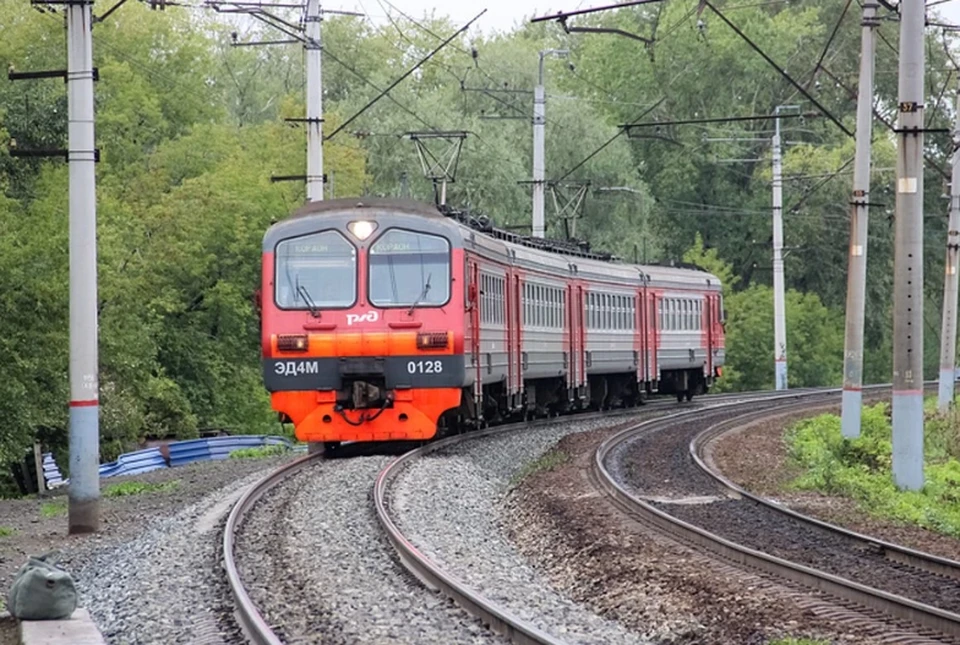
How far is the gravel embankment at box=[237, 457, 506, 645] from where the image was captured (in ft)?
30.8

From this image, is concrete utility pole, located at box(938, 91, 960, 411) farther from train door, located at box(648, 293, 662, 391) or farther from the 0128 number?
the 0128 number

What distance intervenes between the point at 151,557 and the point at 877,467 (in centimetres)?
1339

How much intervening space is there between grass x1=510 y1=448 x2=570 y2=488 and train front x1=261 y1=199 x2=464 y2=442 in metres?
1.23

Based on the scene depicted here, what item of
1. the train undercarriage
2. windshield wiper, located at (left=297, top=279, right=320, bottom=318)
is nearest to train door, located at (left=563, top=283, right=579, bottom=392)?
the train undercarriage

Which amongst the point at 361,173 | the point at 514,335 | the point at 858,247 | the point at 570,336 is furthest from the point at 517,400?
the point at 361,173

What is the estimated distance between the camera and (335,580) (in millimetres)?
11125

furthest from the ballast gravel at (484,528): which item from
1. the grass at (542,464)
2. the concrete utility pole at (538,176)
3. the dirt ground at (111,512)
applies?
the concrete utility pole at (538,176)

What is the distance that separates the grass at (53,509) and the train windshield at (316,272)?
3.49m

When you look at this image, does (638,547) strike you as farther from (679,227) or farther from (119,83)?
(679,227)

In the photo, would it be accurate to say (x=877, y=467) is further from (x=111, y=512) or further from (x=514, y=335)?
(x=111, y=512)

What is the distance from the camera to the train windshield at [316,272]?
20.6m

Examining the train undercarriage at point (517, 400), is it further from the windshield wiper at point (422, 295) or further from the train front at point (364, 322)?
the windshield wiper at point (422, 295)

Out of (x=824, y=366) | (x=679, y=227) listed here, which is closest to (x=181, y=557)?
(x=824, y=366)

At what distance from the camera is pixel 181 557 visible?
12.4 metres
